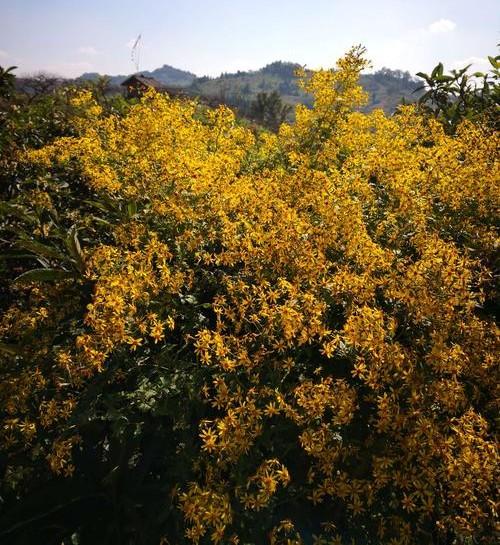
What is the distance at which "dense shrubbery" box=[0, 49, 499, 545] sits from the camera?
1.97 meters

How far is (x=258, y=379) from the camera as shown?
222 centimetres

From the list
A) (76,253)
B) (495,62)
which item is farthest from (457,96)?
(76,253)

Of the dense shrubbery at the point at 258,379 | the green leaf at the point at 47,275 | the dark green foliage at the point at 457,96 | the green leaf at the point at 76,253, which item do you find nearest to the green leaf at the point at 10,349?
the dense shrubbery at the point at 258,379

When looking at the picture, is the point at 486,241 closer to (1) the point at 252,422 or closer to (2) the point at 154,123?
(1) the point at 252,422

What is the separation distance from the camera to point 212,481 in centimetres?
193

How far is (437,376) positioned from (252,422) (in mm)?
1002

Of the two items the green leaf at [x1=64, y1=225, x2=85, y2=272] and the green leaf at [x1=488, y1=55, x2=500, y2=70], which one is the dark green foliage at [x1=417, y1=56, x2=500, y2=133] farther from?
the green leaf at [x1=64, y1=225, x2=85, y2=272]

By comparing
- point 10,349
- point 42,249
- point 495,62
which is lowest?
point 10,349

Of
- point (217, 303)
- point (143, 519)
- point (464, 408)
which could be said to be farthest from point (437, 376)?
point (143, 519)

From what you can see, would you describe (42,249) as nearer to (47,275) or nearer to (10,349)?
(47,275)

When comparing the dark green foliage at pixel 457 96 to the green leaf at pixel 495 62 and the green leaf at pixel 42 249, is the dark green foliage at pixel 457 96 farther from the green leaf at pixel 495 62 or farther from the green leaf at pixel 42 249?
the green leaf at pixel 42 249

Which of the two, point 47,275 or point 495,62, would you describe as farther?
point 495,62

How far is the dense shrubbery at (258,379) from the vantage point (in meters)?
1.97

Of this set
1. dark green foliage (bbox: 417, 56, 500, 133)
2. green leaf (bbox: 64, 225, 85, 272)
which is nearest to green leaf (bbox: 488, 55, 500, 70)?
dark green foliage (bbox: 417, 56, 500, 133)
